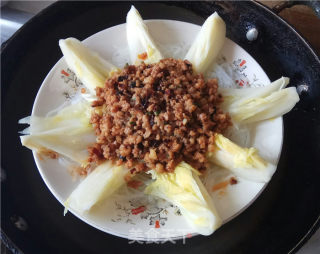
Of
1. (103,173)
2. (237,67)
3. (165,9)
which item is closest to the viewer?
(103,173)

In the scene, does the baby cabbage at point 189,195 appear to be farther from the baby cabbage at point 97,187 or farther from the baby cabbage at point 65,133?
the baby cabbage at point 65,133

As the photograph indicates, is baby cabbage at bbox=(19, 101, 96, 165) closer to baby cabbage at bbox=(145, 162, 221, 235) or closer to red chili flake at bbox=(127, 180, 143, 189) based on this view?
red chili flake at bbox=(127, 180, 143, 189)

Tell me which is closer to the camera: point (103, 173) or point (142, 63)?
point (103, 173)

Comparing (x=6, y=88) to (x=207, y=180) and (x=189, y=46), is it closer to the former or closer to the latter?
(x=189, y=46)

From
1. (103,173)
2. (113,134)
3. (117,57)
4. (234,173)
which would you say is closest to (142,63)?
(117,57)

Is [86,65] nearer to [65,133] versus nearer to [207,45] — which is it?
[65,133]

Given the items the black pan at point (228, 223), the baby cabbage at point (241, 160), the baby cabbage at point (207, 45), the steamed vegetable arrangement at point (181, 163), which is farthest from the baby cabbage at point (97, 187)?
the baby cabbage at point (207, 45)
